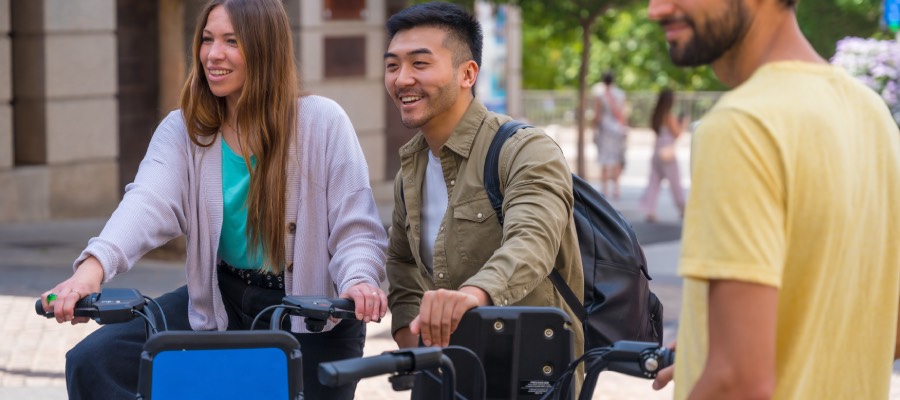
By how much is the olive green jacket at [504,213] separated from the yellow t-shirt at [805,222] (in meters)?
1.10

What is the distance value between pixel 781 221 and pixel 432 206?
1854 mm

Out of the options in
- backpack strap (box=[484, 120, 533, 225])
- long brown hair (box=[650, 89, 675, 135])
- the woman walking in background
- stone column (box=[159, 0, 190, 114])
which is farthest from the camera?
long brown hair (box=[650, 89, 675, 135])

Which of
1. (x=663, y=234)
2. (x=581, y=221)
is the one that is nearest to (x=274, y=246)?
(x=581, y=221)

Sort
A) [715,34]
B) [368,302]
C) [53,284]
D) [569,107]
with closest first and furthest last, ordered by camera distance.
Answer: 1. [715,34]
2. [368,302]
3. [53,284]
4. [569,107]

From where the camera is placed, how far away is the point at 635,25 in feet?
135

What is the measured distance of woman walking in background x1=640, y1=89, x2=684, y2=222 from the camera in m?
16.8

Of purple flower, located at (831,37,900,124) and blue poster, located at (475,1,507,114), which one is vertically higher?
purple flower, located at (831,37,900,124)

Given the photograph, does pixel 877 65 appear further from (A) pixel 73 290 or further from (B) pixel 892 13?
(A) pixel 73 290

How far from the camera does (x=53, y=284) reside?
402 inches

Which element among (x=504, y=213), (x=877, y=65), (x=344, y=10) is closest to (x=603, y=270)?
(x=504, y=213)

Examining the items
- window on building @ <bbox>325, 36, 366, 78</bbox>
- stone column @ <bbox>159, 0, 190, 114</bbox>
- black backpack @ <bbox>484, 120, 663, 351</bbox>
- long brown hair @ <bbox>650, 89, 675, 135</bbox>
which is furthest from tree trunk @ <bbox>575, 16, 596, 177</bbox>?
black backpack @ <bbox>484, 120, 663, 351</bbox>

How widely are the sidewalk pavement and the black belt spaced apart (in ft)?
11.2

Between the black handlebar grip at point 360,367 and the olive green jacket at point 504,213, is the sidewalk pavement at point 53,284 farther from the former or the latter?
the black handlebar grip at point 360,367

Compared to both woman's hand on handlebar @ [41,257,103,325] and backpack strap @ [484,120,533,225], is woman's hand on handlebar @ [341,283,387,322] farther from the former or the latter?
woman's hand on handlebar @ [41,257,103,325]
